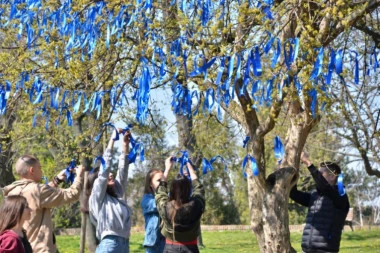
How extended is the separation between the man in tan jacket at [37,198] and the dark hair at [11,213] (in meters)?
0.81

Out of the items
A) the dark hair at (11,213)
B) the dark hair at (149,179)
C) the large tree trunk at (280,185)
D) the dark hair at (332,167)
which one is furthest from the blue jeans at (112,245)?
the large tree trunk at (280,185)

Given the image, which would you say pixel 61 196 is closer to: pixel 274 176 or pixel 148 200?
pixel 148 200

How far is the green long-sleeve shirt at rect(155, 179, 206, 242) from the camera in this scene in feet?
20.3

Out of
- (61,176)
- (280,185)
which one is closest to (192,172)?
(61,176)

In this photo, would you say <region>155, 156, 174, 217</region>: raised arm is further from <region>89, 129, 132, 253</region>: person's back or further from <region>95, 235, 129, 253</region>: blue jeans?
<region>95, 235, 129, 253</region>: blue jeans

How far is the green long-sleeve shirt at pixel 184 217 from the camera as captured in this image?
6199mm

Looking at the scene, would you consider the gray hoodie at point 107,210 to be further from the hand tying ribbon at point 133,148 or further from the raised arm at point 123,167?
the hand tying ribbon at point 133,148

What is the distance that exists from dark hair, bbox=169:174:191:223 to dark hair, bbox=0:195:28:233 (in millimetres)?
1476

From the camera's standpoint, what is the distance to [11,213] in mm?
5215

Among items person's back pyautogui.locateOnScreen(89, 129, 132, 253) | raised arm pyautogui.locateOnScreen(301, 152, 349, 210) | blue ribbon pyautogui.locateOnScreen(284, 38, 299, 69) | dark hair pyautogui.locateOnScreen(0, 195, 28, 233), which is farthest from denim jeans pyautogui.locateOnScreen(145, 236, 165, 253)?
dark hair pyautogui.locateOnScreen(0, 195, 28, 233)

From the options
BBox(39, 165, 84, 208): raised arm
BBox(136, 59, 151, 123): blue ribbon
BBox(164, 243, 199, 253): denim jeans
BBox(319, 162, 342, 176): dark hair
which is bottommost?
BBox(164, 243, 199, 253): denim jeans

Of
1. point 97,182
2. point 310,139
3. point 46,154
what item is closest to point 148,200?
point 97,182

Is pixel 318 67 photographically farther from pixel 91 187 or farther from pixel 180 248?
pixel 91 187

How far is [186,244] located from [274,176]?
9.81 ft
